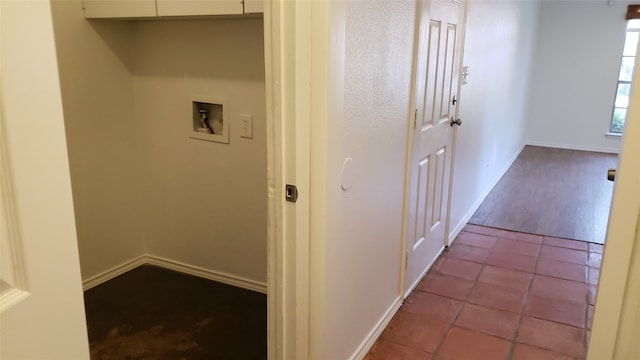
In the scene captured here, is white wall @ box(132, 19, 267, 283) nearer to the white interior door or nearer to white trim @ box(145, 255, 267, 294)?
white trim @ box(145, 255, 267, 294)

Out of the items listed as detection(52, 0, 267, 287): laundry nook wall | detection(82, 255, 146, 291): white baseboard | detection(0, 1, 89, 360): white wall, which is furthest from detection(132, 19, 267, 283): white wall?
detection(0, 1, 89, 360): white wall

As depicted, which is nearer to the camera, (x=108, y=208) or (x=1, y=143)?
(x=1, y=143)

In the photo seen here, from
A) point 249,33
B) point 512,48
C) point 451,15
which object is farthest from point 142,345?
point 512,48

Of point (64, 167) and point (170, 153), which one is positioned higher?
point (64, 167)

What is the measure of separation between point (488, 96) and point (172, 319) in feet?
10.1

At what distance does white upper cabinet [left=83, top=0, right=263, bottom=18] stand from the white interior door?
84cm

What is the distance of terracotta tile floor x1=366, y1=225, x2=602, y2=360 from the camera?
2332mm

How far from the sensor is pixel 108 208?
2.88 metres

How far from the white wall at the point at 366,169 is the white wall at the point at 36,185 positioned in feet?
3.36

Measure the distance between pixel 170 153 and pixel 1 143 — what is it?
7.77 ft

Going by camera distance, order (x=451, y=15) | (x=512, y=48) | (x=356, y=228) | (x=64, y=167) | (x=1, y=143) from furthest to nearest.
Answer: (x=512, y=48) < (x=451, y=15) < (x=356, y=228) < (x=64, y=167) < (x=1, y=143)

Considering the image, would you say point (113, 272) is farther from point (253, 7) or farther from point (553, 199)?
point (553, 199)

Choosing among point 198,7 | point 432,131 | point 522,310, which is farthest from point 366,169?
point 522,310

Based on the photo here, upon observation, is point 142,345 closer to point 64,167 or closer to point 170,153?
point 170,153
